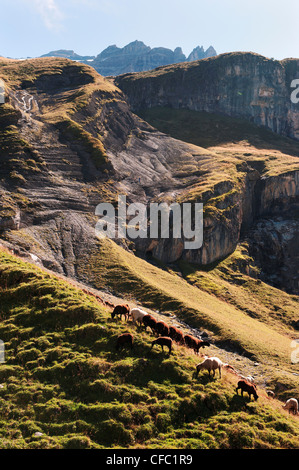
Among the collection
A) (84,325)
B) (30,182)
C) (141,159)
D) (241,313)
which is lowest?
(241,313)

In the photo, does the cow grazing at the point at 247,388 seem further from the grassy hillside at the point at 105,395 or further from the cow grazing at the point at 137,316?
the cow grazing at the point at 137,316

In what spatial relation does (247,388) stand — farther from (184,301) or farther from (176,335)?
(184,301)

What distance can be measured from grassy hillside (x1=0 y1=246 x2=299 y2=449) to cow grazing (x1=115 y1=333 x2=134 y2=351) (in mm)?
462

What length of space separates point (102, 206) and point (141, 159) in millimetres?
46236

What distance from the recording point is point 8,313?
23.1 m

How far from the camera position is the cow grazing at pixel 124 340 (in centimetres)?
2050

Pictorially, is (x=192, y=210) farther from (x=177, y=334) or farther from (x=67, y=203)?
(x=177, y=334)

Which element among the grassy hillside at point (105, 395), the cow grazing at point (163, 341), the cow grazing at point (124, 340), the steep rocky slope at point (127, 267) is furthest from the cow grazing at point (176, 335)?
the cow grazing at point (124, 340)

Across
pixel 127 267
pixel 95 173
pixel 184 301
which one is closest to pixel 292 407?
pixel 184 301

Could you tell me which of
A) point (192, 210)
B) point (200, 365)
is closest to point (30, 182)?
point (192, 210)

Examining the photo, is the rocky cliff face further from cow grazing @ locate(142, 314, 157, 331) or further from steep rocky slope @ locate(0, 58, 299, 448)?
cow grazing @ locate(142, 314, 157, 331)

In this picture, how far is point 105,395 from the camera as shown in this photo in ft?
57.6

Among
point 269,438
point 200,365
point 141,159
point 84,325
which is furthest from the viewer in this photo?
point 141,159

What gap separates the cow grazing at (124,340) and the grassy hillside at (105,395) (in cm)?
46
